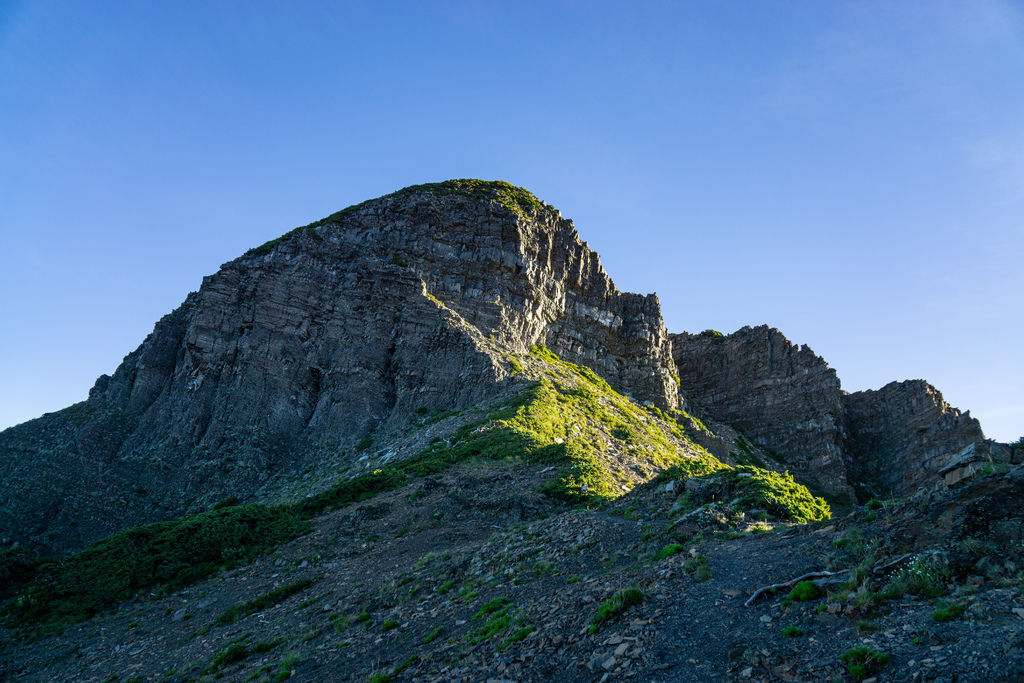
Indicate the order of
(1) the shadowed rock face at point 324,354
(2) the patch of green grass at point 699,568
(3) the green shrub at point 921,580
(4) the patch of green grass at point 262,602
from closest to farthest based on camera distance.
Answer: (3) the green shrub at point 921,580
(2) the patch of green grass at point 699,568
(4) the patch of green grass at point 262,602
(1) the shadowed rock face at point 324,354

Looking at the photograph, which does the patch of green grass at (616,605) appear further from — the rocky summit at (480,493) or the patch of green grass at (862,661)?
the patch of green grass at (862,661)

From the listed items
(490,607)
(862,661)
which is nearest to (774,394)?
(490,607)

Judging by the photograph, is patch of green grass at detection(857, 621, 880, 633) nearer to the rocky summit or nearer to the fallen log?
the rocky summit

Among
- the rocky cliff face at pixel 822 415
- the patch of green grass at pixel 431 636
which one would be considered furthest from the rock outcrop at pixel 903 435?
Answer: the patch of green grass at pixel 431 636

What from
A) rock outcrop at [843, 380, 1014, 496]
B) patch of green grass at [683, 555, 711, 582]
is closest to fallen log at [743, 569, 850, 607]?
patch of green grass at [683, 555, 711, 582]

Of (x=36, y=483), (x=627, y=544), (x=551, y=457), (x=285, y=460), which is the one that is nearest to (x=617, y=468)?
(x=551, y=457)

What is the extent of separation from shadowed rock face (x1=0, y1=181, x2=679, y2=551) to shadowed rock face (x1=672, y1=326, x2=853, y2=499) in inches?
441

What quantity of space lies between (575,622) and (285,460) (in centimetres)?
4595

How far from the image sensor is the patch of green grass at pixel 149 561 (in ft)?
105

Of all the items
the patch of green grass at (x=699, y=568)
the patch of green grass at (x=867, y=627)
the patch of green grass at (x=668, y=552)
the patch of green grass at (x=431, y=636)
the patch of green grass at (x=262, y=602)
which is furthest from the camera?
the patch of green grass at (x=262, y=602)

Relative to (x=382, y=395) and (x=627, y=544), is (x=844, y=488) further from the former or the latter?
(x=627, y=544)

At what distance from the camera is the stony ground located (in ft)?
37.0

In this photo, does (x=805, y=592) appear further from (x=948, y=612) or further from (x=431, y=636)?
(x=431, y=636)

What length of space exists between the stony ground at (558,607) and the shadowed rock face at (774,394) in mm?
52433
